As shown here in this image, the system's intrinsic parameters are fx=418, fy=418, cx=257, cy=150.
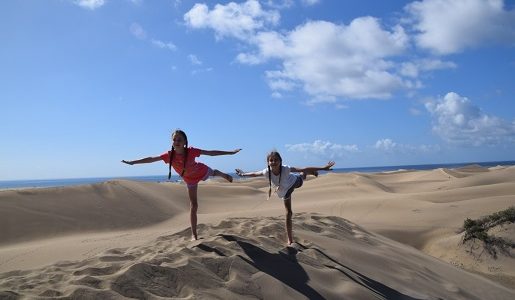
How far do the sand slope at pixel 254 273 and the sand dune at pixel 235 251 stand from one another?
2 centimetres

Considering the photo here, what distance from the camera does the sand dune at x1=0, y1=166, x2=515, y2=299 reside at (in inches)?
157

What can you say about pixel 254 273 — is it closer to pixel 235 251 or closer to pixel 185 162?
pixel 235 251

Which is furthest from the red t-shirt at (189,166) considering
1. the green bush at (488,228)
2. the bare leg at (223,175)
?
the green bush at (488,228)

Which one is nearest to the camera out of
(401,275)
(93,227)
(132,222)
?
(401,275)

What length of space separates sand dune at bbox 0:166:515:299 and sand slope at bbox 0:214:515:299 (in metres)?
0.02

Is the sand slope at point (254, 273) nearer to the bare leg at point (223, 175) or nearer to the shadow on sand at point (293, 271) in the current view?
the shadow on sand at point (293, 271)

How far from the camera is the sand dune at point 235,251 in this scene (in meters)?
3.99

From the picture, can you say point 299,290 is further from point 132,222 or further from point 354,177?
point 354,177

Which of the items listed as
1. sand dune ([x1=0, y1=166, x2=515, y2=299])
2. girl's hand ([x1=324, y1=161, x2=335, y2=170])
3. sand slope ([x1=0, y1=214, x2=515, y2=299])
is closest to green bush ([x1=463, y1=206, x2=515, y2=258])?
sand dune ([x1=0, y1=166, x2=515, y2=299])

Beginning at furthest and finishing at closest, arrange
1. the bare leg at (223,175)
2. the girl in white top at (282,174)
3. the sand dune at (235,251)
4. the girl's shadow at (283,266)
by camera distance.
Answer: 1. the bare leg at (223,175)
2. the girl in white top at (282,174)
3. the girl's shadow at (283,266)
4. the sand dune at (235,251)

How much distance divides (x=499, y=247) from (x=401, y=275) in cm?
540

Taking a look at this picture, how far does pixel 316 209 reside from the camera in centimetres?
1531

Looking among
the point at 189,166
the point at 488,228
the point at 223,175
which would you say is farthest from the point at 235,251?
the point at 488,228

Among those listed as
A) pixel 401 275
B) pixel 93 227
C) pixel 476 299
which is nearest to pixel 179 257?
pixel 401 275
